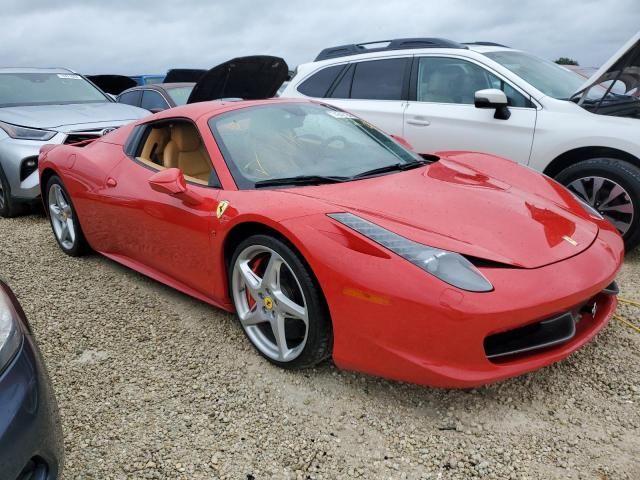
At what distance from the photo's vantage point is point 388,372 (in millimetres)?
2023

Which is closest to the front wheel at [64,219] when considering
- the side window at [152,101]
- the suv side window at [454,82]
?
the suv side window at [454,82]

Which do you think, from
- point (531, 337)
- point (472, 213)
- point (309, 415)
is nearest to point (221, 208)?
point (309, 415)

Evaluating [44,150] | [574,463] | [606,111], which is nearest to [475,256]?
[574,463]

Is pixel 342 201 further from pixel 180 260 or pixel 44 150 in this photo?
pixel 44 150

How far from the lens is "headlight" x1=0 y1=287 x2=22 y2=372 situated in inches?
56.5

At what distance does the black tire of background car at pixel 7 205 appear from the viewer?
518 centimetres

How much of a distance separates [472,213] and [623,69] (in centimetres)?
240

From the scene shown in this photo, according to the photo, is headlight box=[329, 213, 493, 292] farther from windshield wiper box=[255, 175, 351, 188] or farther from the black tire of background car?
the black tire of background car

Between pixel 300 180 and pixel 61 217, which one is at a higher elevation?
pixel 300 180

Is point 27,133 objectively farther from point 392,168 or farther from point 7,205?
point 392,168

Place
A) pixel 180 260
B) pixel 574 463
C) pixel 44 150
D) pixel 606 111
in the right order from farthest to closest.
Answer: pixel 44 150 → pixel 606 111 → pixel 180 260 → pixel 574 463

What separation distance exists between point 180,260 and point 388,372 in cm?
138

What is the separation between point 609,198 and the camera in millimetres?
3539

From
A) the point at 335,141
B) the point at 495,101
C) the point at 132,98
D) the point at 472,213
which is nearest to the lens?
Result: the point at 472,213
